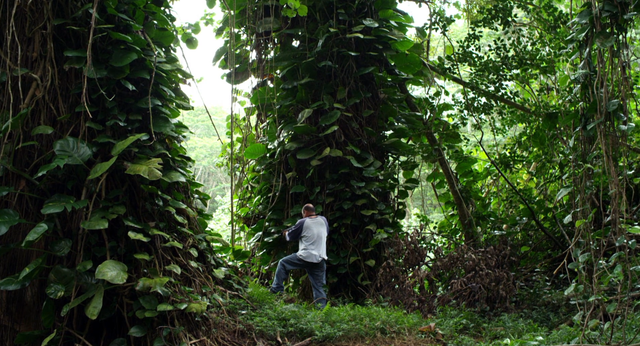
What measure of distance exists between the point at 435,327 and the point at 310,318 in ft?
2.98

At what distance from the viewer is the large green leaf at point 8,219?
2.73 m

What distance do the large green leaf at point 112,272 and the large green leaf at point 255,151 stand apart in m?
2.67

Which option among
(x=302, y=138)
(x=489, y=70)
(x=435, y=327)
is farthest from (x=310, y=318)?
(x=489, y=70)

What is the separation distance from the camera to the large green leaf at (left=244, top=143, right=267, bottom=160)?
547 cm

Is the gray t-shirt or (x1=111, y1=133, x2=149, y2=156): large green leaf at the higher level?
(x1=111, y1=133, x2=149, y2=156): large green leaf

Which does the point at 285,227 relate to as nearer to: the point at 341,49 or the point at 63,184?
the point at 341,49

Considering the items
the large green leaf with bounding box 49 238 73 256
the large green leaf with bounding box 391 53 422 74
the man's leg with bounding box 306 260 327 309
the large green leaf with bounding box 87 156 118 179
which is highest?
the large green leaf with bounding box 391 53 422 74

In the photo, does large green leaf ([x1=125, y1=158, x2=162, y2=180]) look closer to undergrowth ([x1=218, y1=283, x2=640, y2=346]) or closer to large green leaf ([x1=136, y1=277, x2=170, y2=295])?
large green leaf ([x1=136, y1=277, x2=170, y2=295])

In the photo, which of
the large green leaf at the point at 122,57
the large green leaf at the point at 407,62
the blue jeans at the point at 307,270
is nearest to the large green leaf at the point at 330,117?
the large green leaf at the point at 407,62

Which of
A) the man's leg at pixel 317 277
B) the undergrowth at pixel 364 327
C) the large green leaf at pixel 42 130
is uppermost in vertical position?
the large green leaf at pixel 42 130

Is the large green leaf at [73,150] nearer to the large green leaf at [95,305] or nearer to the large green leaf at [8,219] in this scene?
the large green leaf at [8,219]

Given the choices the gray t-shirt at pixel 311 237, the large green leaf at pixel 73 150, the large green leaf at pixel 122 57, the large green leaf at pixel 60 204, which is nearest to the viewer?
the large green leaf at pixel 60 204

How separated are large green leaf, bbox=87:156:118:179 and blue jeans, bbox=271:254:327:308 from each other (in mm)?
2236

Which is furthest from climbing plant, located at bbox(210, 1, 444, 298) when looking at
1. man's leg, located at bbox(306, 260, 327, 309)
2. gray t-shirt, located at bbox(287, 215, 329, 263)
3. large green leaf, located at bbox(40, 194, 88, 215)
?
large green leaf, located at bbox(40, 194, 88, 215)
